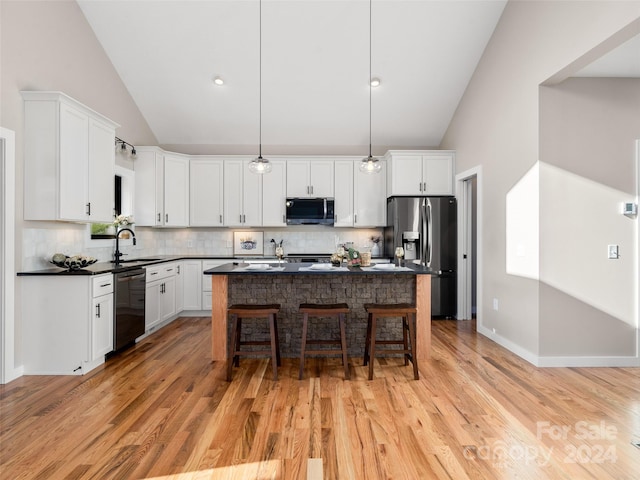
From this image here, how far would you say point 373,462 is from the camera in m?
1.97

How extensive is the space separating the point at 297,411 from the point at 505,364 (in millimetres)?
2181

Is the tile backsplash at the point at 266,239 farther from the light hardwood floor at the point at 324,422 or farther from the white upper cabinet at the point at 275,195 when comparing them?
the light hardwood floor at the point at 324,422

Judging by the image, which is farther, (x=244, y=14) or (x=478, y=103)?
(x=478, y=103)

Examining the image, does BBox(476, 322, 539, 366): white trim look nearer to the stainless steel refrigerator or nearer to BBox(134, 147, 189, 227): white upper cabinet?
the stainless steel refrigerator

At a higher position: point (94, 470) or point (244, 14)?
point (244, 14)

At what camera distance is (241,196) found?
6004 mm

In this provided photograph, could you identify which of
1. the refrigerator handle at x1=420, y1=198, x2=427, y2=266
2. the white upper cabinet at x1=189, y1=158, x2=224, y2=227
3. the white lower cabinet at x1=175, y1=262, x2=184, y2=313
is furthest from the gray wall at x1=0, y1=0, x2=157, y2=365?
the refrigerator handle at x1=420, y1=198, x2=427, y2=266

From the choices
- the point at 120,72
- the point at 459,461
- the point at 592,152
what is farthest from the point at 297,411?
the point at 120,72

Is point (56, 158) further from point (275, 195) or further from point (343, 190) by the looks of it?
point (343, 190)

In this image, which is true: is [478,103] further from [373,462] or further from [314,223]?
[373,462]

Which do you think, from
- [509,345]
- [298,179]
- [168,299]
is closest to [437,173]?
[298,179]

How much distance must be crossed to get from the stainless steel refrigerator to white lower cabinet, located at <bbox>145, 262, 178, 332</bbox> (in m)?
3.36

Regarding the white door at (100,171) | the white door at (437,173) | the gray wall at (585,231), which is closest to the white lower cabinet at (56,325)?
the white door at (100,171)

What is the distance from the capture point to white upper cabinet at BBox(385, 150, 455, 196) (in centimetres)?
569
